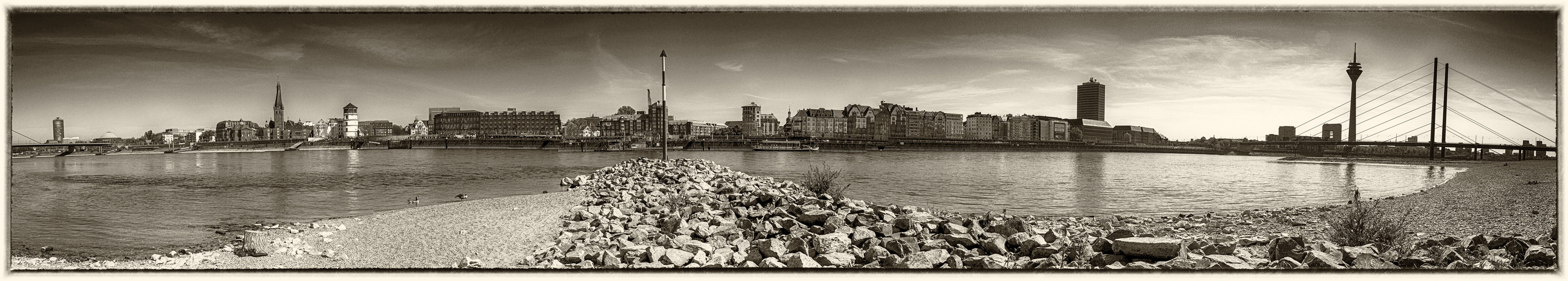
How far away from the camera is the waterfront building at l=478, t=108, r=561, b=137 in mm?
5887

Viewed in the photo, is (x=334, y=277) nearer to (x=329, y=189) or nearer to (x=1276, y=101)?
(x=1276, y=101)

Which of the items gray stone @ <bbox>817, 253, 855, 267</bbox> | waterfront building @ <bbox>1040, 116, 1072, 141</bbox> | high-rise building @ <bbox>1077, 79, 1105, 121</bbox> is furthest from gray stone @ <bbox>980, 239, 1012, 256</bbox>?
waterfront building @ <bbox>1040, 116, 1072, 141</bbox>

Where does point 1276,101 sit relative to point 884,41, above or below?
below

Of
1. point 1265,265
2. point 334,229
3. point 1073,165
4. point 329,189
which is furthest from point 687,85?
point 1073,165

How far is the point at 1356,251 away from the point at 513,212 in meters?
5.07

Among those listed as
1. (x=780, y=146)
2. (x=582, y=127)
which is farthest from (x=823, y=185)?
(x=780, y=146)

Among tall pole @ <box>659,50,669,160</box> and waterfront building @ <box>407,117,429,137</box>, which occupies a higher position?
tall pole @ <box>659,50,669,160</box>

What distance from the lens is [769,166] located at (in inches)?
565

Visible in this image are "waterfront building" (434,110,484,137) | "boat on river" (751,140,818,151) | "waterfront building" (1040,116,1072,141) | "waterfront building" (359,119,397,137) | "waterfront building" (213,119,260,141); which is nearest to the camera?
"waterfront building" (213,119,260,141)

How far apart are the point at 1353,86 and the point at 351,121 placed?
23.5 ft

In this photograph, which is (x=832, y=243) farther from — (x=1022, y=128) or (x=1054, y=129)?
(x=1022, y=128)

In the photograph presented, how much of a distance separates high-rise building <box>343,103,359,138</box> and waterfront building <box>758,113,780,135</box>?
371 cm

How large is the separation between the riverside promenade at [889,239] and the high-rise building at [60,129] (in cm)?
81

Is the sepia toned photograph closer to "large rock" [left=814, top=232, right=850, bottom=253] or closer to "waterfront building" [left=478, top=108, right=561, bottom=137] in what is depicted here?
"large rock" [left=814, top=232, right=850, bottom=253]
